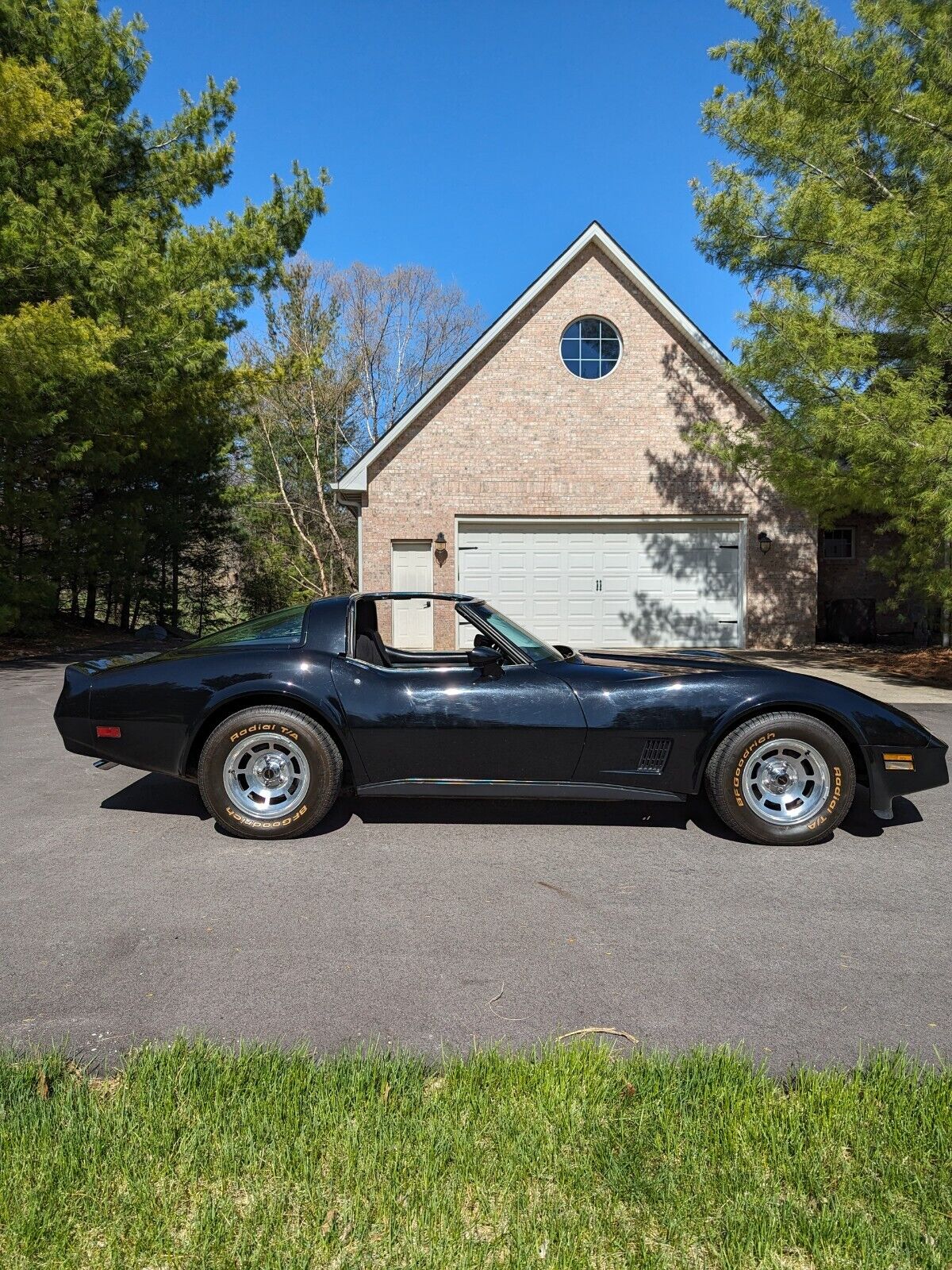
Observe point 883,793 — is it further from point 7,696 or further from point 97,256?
point 97,256

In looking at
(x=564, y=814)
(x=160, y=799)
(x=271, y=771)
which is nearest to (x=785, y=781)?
(x=564, y=814)

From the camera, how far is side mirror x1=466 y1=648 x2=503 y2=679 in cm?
404

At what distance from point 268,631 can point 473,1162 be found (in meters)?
3.12

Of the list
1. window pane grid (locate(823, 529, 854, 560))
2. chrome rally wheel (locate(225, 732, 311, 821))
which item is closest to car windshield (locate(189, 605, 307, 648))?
chrome rally wheel (locate(225, 732, 311, 821))

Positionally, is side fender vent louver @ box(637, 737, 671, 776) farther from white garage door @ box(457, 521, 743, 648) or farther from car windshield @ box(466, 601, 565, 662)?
Result: white garage door @ box(457, 521, 743, 648)

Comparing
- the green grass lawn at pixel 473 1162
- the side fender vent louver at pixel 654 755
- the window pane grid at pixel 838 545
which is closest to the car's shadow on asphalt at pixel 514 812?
the side fender vent louver at pixel 654 755

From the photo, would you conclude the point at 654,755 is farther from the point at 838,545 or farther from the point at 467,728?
Answer: the point at 838,545

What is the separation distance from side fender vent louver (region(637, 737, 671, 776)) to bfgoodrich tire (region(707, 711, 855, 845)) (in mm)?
245

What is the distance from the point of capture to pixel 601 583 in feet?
47.6

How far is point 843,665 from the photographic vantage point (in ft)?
39.6

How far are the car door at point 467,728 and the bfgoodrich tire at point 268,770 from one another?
0.23 m

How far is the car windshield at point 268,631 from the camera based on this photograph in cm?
427

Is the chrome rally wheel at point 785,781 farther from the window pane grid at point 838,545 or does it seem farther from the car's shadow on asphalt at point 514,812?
the window pane grid at point 838,545

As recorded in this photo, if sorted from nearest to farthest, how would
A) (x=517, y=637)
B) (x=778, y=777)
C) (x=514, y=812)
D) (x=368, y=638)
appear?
(x=778, y=777) < (x=517, y=637) < (x=368, y=638) < (x=514, y=812)
